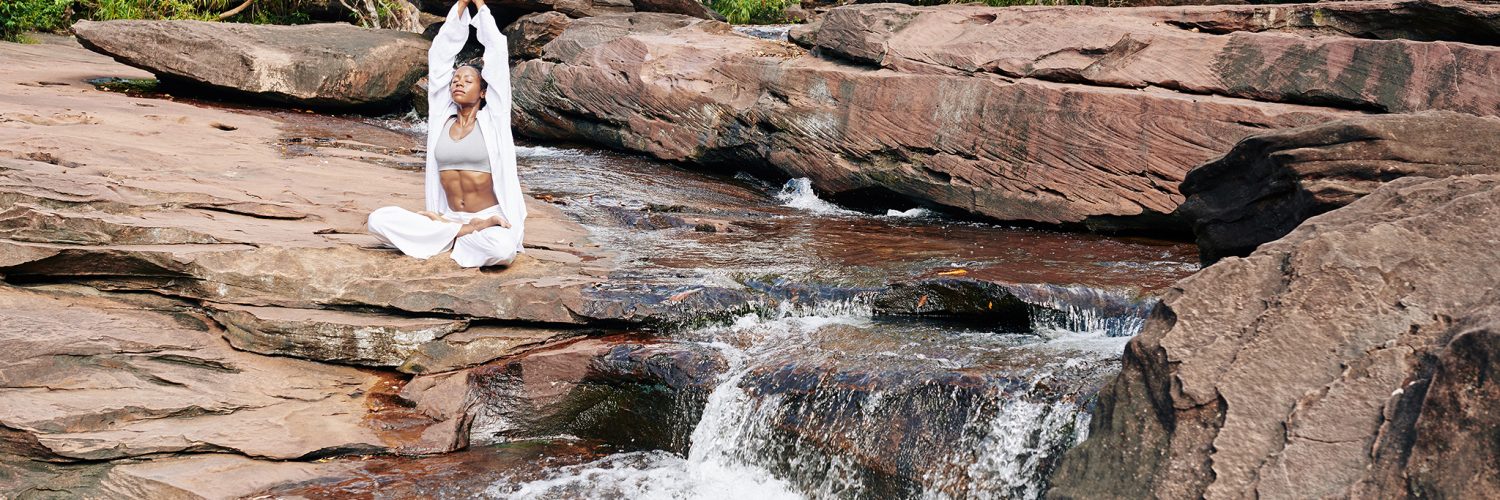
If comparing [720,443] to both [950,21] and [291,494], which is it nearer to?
[291,494]

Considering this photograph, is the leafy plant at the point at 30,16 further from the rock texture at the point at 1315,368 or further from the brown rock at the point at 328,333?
the rock texture at the point at 1315,368

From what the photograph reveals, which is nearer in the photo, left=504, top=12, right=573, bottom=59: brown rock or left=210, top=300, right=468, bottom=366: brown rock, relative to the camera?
left=210, top=300, right=468, bottom=366: brown rock

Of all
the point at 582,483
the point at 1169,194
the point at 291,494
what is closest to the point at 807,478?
the point at 582,483

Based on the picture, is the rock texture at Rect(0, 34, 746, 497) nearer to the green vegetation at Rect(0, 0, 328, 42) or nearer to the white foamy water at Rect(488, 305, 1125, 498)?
the white foamy water at Rect(488, 305, 1125, 498)

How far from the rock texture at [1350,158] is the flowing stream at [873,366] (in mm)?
866

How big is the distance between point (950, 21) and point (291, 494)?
286 inches

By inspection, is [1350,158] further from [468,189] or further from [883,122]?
[883,122]

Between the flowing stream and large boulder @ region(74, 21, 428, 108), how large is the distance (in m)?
7.01

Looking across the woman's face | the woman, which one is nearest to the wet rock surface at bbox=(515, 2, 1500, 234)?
the woman

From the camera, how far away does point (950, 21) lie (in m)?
10.8

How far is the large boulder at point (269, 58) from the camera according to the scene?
46.4ft

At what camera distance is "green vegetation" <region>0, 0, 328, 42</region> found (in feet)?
56.7

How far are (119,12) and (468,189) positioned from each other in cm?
1379

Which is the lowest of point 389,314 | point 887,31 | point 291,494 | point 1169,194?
point 291,494
